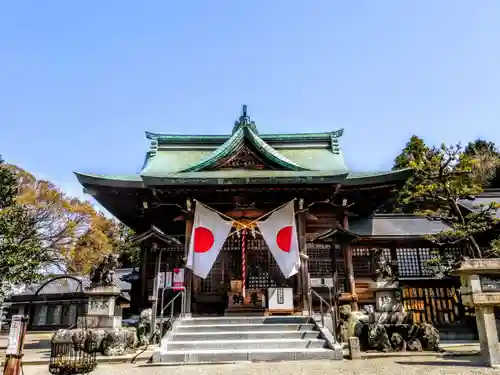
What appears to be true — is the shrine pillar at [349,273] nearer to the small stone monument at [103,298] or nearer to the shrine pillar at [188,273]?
the shrine pillar at [188,273]

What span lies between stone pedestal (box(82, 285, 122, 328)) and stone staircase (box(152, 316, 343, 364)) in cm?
182

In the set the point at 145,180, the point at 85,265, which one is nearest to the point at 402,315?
the point at 145,180

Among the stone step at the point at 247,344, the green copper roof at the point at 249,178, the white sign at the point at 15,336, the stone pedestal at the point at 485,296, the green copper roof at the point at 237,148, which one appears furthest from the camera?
the green copper roof at the point at 237,148

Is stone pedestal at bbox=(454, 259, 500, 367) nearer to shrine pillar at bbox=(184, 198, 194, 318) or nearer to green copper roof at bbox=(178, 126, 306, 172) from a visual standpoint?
shrine pillar at bbox=(184, 198, 194, 318)

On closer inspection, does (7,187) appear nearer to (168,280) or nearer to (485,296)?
(168,280)

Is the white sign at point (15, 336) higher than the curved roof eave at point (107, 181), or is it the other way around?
the curved roof eave at point (107, 181)

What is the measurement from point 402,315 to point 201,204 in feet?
25.3

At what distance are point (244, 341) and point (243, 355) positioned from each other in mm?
782

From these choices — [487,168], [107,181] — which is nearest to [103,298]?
[107,181]

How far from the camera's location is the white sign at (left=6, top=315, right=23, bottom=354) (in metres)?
7.07

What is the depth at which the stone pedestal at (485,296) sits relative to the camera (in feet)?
26.8

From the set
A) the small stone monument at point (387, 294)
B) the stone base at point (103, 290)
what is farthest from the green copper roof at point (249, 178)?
the small stone monument at point (387, 294)

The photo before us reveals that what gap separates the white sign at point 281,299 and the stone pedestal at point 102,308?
4967 mm

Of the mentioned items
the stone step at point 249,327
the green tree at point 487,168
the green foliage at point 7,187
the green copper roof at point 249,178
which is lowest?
the stone step at point 249,327
